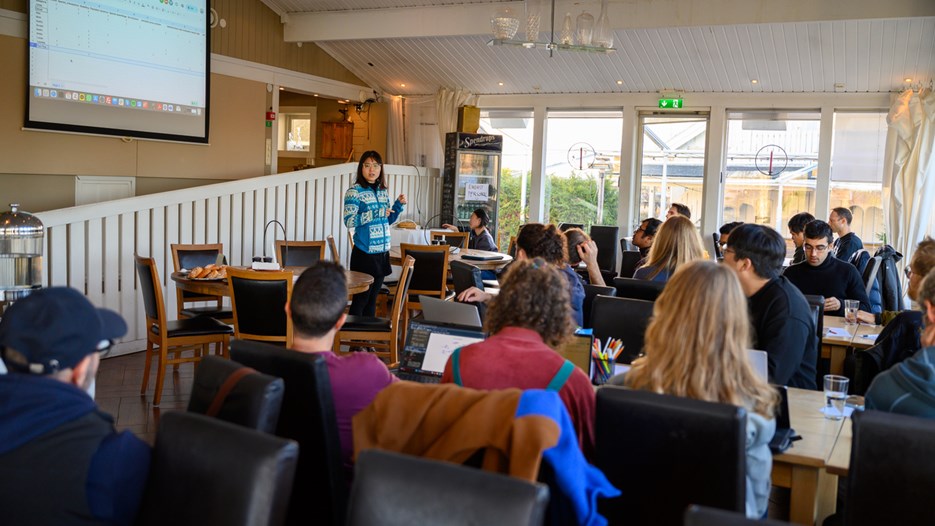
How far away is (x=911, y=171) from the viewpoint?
924 cm

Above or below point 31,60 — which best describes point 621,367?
below

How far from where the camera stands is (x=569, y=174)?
40.0 feet

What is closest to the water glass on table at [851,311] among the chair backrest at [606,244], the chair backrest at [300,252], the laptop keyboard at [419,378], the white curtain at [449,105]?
the laptop keyboard at [419,378]

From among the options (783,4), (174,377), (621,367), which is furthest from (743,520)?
(783,4)

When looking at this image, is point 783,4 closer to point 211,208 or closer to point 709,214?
point 709,214

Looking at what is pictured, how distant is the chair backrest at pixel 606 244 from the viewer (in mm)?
10617

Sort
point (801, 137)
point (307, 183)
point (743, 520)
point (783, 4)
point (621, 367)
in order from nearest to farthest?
point (743, 520) < point (621, 367) < point (783, 4) < point (307, 183) < point (801, 137)

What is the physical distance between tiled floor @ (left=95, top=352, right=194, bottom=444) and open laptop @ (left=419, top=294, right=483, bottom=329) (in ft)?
5.96

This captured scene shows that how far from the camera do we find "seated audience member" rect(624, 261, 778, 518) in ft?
7.38

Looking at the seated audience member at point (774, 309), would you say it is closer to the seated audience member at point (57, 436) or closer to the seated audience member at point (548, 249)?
the seated audience member at point (548, 249)

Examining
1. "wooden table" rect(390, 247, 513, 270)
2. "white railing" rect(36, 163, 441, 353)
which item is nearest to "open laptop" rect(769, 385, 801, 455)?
"wooden table" rect(390, 247, 513, 270)

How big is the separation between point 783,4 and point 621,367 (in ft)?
20.7

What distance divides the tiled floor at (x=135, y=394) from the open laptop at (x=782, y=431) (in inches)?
133

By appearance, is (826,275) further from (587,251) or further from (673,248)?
(587,251)
